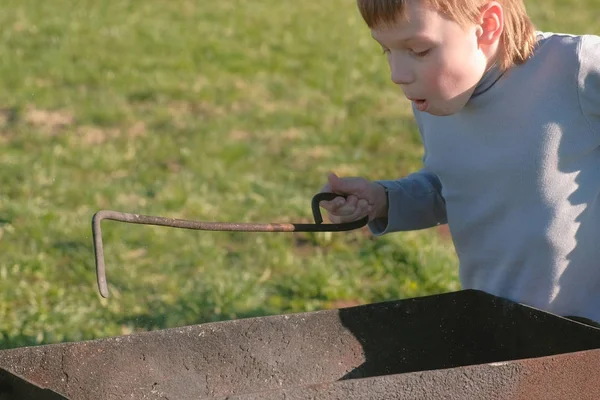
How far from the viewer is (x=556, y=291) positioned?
264 centimetres

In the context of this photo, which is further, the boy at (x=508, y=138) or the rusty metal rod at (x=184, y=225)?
the boy at (x=508, y=138)

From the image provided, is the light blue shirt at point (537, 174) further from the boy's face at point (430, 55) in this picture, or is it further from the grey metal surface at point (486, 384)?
the grey metal surface at point (486, 384)

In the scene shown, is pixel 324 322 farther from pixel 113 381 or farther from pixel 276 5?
pixel 276 5

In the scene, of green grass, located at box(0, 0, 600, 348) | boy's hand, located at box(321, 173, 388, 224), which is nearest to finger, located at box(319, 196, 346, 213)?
boy's hand, located at box(321, 173, 388, 224)

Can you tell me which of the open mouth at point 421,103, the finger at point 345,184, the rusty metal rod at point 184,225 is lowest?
the finger at point 345,184

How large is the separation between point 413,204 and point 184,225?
0.89 m

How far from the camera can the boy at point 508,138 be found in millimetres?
2441

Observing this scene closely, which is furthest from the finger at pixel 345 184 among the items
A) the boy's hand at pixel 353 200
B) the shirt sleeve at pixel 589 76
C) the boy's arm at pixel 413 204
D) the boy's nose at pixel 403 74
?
the shirt sleeve at pixel 589 76

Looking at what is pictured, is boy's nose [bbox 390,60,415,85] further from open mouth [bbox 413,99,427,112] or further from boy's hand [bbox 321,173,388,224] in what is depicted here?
boy's hand [bbox 321,173,388,224]

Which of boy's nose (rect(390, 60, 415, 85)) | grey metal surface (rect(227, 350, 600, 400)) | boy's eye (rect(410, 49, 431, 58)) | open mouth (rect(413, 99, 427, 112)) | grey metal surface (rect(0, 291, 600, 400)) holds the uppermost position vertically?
boy's eye (rect(410, 49, 431, 58))

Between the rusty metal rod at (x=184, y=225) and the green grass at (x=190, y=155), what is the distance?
1413 millimetres

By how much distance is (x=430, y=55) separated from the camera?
2426 mm

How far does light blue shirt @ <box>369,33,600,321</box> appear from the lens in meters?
2.54

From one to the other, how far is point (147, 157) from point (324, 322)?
330 cm
